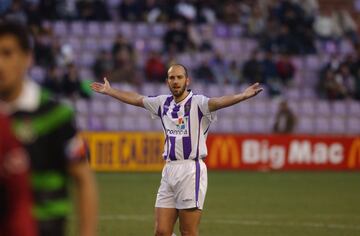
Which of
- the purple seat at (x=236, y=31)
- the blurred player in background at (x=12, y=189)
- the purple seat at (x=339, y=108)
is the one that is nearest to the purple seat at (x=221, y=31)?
the purple seat at (x=236, y=31)

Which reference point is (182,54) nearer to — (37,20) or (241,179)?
(37,20)

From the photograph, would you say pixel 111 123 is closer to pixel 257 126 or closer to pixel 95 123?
pixel 95 123

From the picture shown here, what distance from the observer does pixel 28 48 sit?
4465 millimetres

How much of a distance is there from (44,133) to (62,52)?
68.4ft

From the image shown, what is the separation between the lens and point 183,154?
9594 mm

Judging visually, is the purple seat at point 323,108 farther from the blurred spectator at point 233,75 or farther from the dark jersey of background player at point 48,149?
the dark jersey of background player at point 48,149

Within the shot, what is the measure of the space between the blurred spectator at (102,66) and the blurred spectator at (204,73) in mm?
2472

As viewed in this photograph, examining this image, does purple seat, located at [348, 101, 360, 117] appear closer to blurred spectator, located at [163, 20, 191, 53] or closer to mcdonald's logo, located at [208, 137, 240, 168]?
mcdonald's logo, located at [208, 137, 240, 168]

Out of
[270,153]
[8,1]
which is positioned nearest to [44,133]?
[270,153]

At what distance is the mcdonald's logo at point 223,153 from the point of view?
24016 mm

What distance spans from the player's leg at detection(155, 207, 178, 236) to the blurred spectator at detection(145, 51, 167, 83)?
1610cm

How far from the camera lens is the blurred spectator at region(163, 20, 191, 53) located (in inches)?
1045

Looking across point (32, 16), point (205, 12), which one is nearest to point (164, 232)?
point (32, 16)

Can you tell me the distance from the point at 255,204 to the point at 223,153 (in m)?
7.14
